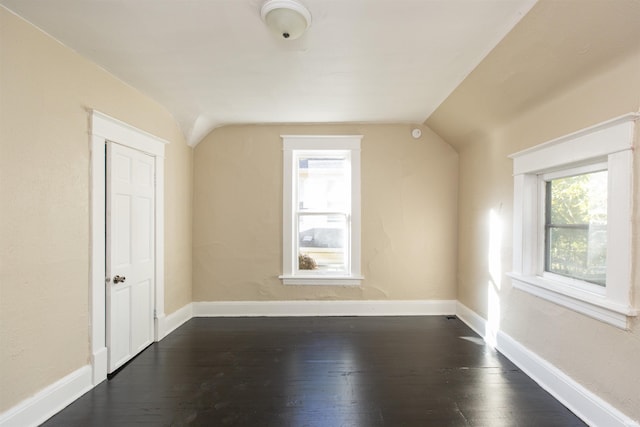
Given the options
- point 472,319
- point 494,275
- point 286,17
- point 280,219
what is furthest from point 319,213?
point 286,17

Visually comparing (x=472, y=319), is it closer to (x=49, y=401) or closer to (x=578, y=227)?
(x=578, y=227)

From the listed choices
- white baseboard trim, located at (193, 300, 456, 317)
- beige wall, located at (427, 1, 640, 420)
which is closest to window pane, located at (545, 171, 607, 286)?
beige wall, located at (427, 1, 640, 420)

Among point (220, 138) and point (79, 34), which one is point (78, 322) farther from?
point (220, 138)

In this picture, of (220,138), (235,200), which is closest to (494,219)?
(235,200)

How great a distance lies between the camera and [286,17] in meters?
1.65

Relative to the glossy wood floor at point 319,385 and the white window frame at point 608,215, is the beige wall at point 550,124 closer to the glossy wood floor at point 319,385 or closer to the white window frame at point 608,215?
the white window frame at point 608,215

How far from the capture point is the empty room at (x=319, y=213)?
1690mm

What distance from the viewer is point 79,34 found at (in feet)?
6.15

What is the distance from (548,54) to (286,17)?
5.18 feet

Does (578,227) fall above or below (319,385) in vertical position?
above

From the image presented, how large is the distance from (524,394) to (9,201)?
138 inches

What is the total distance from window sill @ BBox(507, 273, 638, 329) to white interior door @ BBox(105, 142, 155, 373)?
3.31 metres

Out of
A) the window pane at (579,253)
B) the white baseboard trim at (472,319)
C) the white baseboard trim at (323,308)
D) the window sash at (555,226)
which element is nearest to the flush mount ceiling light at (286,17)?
the window sash at (555,226)

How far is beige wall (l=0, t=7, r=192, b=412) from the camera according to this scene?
1662 mm
